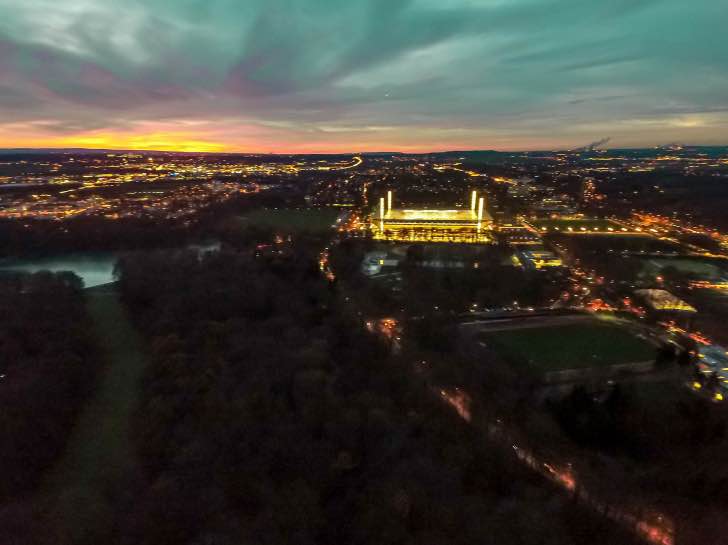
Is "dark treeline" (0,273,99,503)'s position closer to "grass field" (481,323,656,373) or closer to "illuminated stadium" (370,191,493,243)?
"grass field" (481,323,656,373)

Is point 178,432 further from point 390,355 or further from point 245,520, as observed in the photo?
point 390,355

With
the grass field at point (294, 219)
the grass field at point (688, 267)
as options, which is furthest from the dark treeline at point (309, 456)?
the grass field at point (294, 219)

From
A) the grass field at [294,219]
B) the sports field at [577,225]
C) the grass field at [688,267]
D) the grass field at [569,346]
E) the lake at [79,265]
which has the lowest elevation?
the lake at [79,265]

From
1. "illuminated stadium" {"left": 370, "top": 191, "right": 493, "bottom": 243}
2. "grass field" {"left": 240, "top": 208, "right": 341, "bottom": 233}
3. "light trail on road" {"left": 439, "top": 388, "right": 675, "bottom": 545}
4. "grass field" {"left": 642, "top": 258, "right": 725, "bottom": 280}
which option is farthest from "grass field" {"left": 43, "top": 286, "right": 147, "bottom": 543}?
"grass field" {"left": 642, "top": 258, "right": 725, "bottom": 280}

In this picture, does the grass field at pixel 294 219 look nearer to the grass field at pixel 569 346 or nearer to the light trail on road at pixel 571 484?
the grass field at pixel 569 346

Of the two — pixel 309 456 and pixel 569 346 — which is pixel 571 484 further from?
pixel 569 346

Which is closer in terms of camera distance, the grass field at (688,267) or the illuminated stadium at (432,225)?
the grass field at (688,267)
